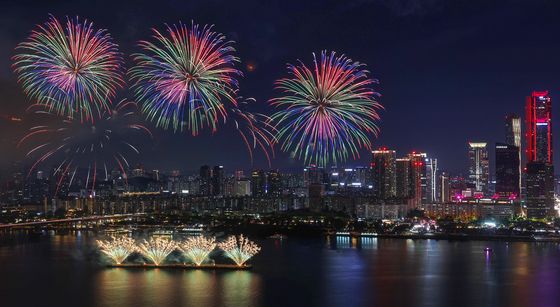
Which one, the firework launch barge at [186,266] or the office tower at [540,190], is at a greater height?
the office tower at [540,190]

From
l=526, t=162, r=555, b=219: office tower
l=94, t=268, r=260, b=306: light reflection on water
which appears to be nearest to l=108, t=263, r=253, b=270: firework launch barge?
l=94, t=268, r=260, b=306: light reflection on water

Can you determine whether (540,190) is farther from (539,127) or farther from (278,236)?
(278,236)

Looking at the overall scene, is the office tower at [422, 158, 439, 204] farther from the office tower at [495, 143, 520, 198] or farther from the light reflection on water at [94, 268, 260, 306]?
the light reflection on water at [94, 268, 260, 306]

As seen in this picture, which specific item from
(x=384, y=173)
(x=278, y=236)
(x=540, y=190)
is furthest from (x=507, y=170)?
(x=278, y=236)

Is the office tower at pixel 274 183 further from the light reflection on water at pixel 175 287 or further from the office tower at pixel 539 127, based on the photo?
the light reflection on water at pixel 175 287

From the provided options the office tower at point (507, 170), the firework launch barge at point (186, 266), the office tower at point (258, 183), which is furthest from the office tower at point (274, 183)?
the firework launch barge at point (186, 266)

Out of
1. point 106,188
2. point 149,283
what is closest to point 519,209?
point 106,188

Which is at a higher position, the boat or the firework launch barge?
the firework launch barge
